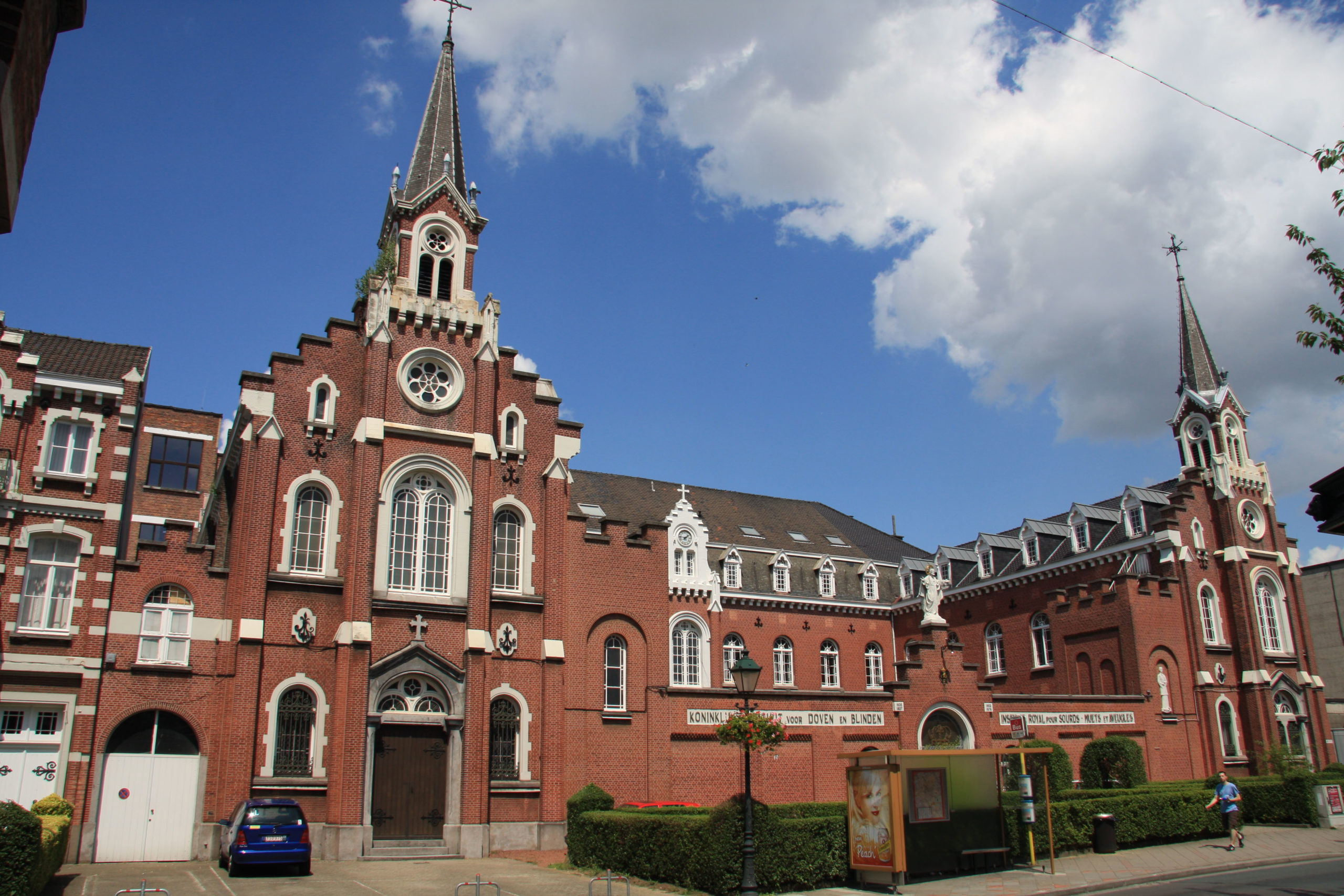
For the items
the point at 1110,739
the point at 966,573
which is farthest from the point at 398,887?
the point at 966,573

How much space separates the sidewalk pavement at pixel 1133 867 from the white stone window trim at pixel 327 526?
1572cm

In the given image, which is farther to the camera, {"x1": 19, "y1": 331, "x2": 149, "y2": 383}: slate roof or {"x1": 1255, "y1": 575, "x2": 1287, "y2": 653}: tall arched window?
{"x1": 1255, "y1": 575, "x2": 1287, "y2": 653}: tall arched window

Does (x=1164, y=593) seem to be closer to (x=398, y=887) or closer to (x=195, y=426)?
(x=398, y=887)

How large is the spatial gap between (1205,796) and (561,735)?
18518 mm

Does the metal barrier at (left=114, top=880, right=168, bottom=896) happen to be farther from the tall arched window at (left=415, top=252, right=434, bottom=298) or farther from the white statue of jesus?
the white statue of jesus

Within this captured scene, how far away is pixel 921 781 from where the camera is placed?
813 inches

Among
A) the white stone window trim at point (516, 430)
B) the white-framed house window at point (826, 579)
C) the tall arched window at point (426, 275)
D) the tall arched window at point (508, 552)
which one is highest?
the tall arched window at point (426, 275)

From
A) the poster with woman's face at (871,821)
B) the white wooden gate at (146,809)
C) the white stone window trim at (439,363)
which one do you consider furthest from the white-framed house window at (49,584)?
the poster with woman's face at (871,821)

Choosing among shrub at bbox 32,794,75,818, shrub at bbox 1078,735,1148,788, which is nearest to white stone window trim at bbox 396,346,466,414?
shrub at bbox 32,794,75,818

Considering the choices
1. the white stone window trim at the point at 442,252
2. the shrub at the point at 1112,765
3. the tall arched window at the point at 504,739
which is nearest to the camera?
the tall arched window at the point at 504,739

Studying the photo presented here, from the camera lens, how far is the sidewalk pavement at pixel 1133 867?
19172 mm

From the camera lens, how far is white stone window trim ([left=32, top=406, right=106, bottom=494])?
25.0m

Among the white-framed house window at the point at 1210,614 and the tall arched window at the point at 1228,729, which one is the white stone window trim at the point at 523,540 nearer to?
the white-framed house window at the point at 1210,614

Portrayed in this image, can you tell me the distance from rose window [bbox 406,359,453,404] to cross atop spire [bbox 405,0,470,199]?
19.8 ft
